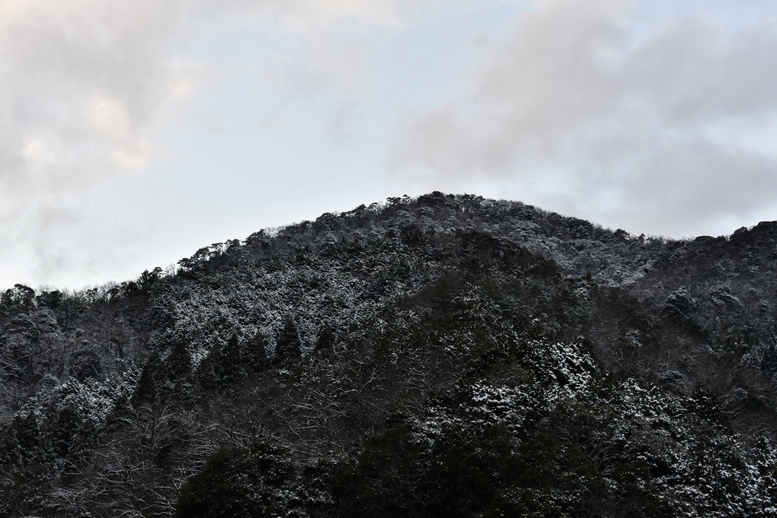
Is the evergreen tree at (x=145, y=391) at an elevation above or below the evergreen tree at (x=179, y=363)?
below

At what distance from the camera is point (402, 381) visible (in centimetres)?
3566

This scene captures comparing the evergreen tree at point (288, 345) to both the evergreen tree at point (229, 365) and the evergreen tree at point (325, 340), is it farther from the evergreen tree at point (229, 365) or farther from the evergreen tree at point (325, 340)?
the evergreen tree at point (229, 365)

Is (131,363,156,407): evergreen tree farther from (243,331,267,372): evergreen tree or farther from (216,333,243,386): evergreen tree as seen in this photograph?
(243,331,267,372): evergreen tree

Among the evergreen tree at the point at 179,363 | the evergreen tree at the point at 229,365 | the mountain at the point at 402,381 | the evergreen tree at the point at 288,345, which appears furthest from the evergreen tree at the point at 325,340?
the evergreen tree at the point at 179,363

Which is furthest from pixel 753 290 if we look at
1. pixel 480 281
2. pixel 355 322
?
pixel 355 322

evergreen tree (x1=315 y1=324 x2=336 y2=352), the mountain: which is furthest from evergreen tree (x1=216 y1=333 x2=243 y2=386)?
evergreen tree (x1=315 y1=324 x2=336 y2=352)

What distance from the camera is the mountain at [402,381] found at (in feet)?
83.6

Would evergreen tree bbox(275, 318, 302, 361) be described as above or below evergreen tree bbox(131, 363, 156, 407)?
above

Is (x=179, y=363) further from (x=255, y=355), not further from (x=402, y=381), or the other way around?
(x=402, y=381)

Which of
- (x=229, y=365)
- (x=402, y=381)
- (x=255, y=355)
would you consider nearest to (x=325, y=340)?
(x=255, y=355)

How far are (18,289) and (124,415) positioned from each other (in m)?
34.4

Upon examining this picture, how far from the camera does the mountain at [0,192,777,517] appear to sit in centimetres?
2547

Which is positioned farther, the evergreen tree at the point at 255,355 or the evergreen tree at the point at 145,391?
the evergreen tree at the point at 255,355

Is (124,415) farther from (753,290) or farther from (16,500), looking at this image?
(753,290)
